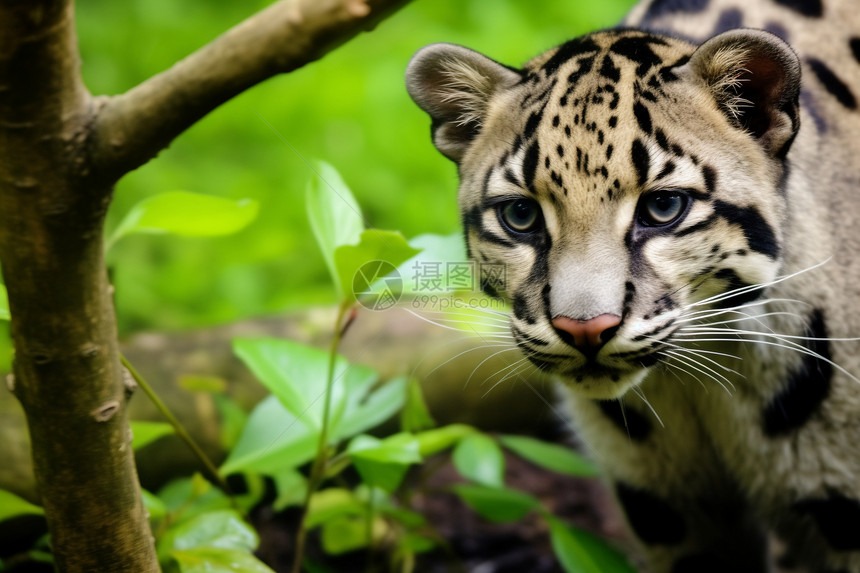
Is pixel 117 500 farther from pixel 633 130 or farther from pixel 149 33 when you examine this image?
pixel 149 33

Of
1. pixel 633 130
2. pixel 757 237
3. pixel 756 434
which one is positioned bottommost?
pixel 756 434

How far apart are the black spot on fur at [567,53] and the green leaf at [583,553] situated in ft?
5.40

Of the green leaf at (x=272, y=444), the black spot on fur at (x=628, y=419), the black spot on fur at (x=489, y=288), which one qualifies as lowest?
the black spot on fur at (x=628, y=419)

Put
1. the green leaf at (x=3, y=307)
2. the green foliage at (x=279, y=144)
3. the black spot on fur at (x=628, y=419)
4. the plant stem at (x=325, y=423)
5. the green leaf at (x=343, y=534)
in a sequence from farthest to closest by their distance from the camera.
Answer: the green foliage at (x=279, y=144) < the green leaf at (x=343, y=534) < the black spot on fur at (x=628, y=419) < the plant stem at (x=325, y=423) < the green leaf at (x=3, y=307)

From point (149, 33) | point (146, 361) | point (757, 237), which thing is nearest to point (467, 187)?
point (757, 237)

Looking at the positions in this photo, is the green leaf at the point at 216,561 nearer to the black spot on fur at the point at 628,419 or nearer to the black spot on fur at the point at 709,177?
the black spot on fur at the point at 628,419

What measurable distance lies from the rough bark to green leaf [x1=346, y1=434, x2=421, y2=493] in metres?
0.79

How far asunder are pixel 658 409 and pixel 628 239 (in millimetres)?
912

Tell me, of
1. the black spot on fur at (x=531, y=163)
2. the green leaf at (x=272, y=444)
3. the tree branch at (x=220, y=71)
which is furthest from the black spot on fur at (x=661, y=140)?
the green leaf at (x=272, y=444)

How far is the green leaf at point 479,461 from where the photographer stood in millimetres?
3209

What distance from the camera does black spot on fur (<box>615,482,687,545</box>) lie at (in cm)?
349

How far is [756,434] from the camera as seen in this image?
3076 millimetres

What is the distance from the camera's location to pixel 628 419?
330 centimetres

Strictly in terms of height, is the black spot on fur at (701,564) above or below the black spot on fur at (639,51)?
below
